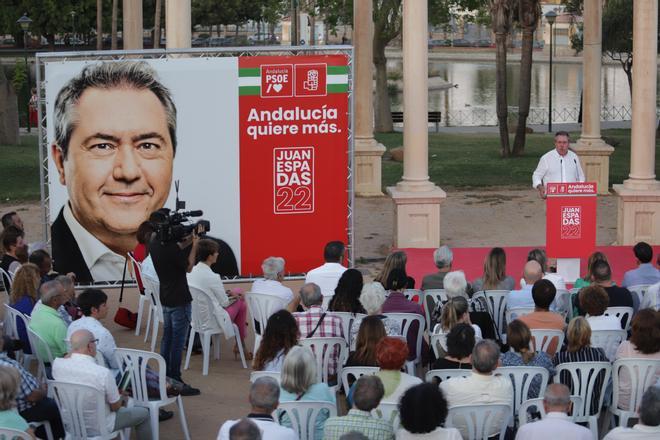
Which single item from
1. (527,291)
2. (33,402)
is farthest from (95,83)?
(33,402)

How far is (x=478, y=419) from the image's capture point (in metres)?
7.63

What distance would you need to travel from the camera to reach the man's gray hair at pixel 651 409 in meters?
6.80

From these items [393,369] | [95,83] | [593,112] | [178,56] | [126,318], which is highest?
[178,56]

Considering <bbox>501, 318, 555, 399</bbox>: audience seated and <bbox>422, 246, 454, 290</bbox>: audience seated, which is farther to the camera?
<bbox>422, 246, 454, 290</bbox>: audience seated

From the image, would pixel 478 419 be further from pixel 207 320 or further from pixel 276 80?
pixel 276 80

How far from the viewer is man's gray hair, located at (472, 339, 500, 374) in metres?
7.76

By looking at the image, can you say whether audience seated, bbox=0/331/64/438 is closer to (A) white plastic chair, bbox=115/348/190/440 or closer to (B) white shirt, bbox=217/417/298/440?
(A) white plastic chair, bbox=115/348/190/440

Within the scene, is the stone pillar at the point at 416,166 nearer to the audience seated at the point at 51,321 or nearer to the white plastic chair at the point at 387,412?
the audience seated at the point at 51,321

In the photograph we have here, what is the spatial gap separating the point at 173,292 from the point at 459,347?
3.07 m

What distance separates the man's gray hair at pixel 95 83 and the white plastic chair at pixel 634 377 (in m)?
7.21

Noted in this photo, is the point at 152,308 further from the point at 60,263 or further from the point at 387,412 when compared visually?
the point at 387,412

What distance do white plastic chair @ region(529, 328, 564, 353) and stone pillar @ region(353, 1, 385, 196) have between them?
12583 mm

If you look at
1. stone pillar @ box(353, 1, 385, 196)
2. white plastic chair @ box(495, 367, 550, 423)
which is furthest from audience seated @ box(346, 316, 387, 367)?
stone pillar @ box(353, 1, 385, 196)

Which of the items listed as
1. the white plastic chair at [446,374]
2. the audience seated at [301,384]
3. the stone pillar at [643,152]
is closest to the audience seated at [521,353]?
the white plastic chair at [446,374]
